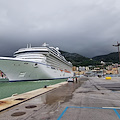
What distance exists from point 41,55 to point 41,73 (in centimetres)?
615

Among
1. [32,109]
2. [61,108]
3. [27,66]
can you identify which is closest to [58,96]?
[61,108]

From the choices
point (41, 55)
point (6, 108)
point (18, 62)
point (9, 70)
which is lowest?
point (6, 108)

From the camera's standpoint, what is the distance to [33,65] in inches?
1273

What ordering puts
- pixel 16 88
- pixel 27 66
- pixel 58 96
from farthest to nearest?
pixel 27 66 < pixel 16 88 < pixel 58 96

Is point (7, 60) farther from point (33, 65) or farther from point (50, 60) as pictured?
point (50, 60)

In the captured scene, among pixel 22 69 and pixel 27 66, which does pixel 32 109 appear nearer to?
pixel 27 66

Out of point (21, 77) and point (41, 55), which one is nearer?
point (21, 77)

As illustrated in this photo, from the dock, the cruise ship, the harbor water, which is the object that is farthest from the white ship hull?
the dock

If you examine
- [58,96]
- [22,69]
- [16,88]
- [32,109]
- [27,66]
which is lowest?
[16,88]

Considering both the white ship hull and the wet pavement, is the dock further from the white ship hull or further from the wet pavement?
the white ship hull

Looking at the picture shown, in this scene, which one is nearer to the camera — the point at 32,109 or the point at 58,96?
the point at 32,109

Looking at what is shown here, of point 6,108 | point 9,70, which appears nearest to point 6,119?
point 6,108

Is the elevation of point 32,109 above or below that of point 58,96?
above

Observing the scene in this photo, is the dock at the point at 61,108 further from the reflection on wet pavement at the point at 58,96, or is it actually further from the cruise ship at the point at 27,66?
the cruise ship at the point at 27,66
